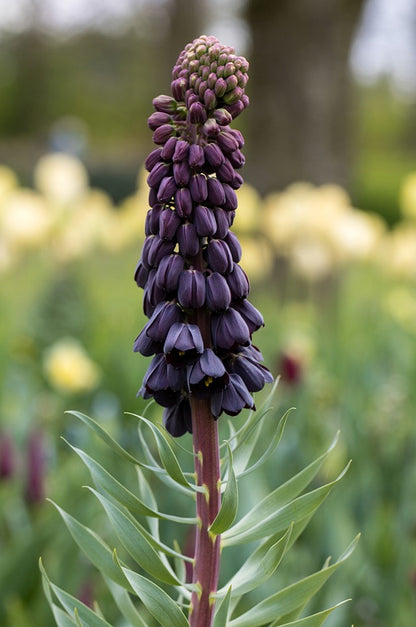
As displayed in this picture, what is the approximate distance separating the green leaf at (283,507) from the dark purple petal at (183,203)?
29 cm

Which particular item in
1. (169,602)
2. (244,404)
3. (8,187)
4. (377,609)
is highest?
(8,187)

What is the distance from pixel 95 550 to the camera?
0.84 metres

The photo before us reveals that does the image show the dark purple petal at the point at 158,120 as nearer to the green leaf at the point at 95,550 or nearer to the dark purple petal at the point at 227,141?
the dark purple petal at the point at 227,141

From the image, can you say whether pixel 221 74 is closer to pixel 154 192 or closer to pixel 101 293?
pixel 154 192

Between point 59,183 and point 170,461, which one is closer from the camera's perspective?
point 170,461

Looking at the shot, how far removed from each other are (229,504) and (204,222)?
0.96 ft

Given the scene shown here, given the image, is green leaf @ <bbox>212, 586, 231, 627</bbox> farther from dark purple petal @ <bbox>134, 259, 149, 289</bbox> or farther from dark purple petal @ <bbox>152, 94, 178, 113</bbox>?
dark purple petal @ <bbox>152, 94, 178, 113</bbox>

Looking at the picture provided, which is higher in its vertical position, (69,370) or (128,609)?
(69,370)

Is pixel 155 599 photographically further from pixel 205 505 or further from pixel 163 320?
pixel 163 320

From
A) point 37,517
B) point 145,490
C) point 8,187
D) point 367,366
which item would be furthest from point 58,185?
point 145,490

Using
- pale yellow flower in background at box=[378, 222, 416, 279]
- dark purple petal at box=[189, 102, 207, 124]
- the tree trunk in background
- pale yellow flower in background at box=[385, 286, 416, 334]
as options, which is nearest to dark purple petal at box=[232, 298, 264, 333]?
dark purple petal at box=[189, 102, 207, 124]

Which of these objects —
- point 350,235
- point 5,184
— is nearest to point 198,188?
point 350,235

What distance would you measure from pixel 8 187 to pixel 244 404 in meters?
3.01

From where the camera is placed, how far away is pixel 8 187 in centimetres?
362
